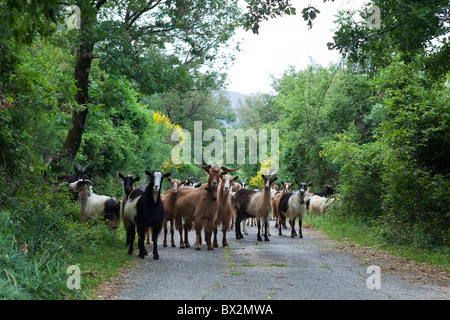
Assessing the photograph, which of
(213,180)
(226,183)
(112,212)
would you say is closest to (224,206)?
(226,183)

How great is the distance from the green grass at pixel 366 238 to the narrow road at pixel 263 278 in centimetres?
127

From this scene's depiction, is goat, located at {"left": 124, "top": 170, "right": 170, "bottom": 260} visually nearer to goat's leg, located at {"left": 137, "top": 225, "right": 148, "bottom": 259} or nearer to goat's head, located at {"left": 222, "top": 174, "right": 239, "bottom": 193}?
goat's leg, located at {"left": 137, "top": 225, "right": 148, "bottom": 259}

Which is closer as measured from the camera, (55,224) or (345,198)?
(55,224)

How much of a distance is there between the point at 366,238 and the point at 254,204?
149 inches

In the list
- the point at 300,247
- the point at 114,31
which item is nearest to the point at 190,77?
the point at 114,31

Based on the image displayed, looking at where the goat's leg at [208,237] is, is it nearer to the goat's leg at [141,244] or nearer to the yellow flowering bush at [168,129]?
the goat's leg at [141,244]

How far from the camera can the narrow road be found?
22.6 ft

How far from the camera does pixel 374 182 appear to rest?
1667 cm

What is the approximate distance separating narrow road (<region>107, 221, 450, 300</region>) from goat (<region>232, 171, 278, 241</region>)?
3.54m

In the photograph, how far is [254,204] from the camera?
16.3m

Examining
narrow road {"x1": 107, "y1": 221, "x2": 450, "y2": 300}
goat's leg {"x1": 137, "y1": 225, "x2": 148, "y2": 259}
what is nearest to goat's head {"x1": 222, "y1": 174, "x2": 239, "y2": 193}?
narrow road {"x1": 107, "y1": 221, "x2": 450, "y2": 300}

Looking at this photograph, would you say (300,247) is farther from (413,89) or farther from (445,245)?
(413,89)

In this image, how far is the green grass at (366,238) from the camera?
10781 mm

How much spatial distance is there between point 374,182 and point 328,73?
18.5 m
